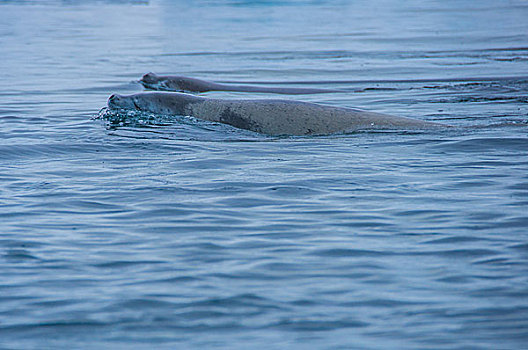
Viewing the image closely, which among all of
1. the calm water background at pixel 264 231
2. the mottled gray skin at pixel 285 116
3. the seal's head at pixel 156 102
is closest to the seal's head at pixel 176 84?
the calm water background at pixel 264 231

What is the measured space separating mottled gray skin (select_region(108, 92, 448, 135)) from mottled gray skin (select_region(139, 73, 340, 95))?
393cm

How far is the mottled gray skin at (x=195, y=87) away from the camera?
1535cm

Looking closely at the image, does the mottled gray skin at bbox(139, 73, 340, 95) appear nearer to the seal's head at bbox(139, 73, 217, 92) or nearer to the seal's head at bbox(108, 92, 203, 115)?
the seal's head at bbox(139, 73, 217, 92)

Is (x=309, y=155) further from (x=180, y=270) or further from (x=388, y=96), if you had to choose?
(x=388, y=96)

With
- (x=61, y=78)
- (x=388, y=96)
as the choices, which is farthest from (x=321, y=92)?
(x=61, y=78)

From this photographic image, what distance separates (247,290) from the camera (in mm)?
4695

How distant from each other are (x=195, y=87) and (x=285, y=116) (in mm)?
5507

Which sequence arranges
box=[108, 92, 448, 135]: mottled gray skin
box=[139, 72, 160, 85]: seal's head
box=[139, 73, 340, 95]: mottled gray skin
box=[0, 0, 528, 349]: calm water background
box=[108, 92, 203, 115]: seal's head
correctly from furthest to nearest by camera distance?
box=[139, 72, 160, 85]: seal's head, box=[139, 73, 340, 95]: mottled gray skin, box=[108, 92, 203, 115]: seal's head, box=[108, 92, 448, 135]: mottled gray skin, box=[0, 0, 528, 349]: calm water background

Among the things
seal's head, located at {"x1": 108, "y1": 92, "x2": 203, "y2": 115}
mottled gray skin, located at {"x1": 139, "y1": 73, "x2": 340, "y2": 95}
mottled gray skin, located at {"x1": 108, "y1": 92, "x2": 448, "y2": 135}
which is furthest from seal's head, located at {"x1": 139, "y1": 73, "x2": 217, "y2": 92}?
mottled gray skin, located at {"x1": 108, "y1": 92, "x2": 448, "y2": 135}

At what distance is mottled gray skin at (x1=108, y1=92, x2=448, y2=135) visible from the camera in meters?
10.3

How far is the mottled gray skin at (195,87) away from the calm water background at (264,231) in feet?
3.78

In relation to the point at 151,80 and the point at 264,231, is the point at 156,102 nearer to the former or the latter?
Result: the point at 151,80

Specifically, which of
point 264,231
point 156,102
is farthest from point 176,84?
point 264,231

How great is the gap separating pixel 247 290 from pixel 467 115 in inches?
304
